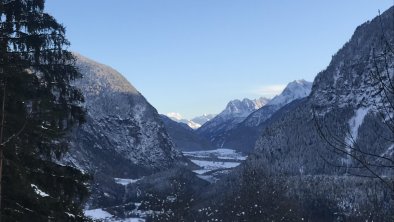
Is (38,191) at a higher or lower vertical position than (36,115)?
lower

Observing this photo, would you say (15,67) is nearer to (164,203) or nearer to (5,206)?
(5,206)

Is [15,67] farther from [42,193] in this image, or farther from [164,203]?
[164,203]

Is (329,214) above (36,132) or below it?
below

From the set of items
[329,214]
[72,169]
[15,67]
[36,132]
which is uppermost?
[15,67]

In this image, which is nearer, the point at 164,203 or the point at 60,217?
the point at 60,217

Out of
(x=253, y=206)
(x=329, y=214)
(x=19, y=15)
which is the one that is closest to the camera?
(x=19, y=15)

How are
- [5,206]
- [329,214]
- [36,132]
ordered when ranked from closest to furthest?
1. [5,206]
2. [36,132]
3. [329,214]

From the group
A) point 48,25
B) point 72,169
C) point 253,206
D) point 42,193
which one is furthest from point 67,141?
point 253,206
